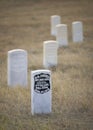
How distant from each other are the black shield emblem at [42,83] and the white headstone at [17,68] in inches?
90.2

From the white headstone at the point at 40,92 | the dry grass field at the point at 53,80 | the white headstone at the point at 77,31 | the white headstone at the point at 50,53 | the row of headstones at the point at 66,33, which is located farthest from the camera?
the white headstone at the point at 77,31

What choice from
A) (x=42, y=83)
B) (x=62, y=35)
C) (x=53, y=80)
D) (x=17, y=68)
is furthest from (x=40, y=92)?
(x=62, y=35)

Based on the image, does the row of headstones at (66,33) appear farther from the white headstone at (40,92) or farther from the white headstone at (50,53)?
the white headstone at (40,92)

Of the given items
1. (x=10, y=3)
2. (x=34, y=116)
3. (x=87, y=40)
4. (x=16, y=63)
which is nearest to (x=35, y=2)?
(x=10, y=3)

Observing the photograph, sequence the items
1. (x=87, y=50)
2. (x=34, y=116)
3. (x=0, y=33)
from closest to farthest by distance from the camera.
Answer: (x=34, y=116)
(x=87, y=50)
(x=0, y=33)

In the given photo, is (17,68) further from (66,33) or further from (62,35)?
(66,33)

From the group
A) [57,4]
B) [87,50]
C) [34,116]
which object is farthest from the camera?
[57,4]

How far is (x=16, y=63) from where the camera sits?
1108 centimetres

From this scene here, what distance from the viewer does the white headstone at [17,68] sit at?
36.5ft

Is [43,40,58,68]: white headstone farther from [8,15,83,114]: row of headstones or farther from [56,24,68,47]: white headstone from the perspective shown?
[56,24,68,47]: white headstone

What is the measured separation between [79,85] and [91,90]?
1.99 ft

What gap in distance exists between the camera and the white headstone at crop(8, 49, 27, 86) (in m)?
11.1

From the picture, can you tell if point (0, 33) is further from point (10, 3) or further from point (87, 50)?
point (10, 3)

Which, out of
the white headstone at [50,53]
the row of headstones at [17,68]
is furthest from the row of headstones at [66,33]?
the row of headstones at [17,68]
